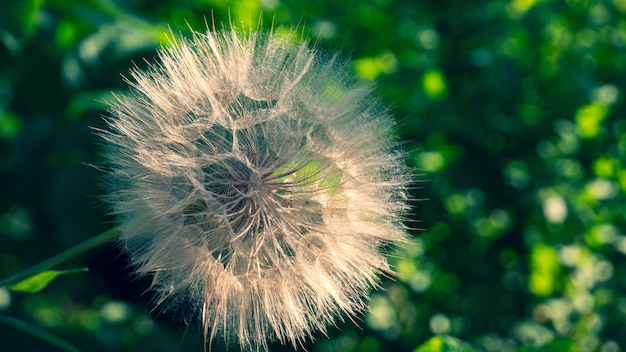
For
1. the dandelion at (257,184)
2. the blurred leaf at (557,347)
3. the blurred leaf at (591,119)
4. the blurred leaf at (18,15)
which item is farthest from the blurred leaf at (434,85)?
the blurred leaf at (18,15)

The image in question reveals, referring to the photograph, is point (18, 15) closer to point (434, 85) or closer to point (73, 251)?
point (73, 251)

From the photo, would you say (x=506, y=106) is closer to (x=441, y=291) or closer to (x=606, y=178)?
(x=606, y=178)

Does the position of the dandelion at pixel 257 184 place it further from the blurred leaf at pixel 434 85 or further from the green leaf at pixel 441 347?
the blurred leaf at pixel 434 85

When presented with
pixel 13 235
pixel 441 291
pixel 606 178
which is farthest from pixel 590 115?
pixel 13 235

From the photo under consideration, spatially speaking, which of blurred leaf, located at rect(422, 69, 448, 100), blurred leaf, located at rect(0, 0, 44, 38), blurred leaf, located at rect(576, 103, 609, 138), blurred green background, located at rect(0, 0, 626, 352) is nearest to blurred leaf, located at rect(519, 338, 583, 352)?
blurred green background, located at rect(0, 0, 626, 352)

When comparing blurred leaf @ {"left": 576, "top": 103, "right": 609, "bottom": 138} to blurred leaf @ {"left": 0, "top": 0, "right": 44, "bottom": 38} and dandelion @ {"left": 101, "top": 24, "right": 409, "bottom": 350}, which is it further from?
blurred leaf @ {"left": 0, "top": 0, "right": 44, "bottom": 38}

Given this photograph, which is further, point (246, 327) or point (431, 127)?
point (431, 127)
